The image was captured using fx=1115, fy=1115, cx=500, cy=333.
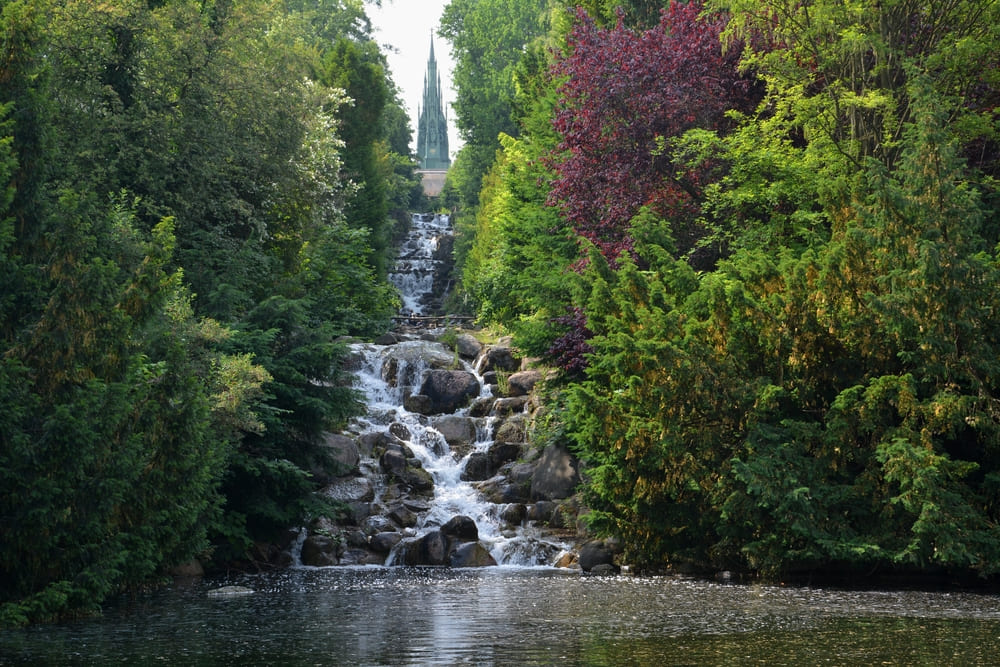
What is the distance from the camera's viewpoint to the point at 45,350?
14.4m

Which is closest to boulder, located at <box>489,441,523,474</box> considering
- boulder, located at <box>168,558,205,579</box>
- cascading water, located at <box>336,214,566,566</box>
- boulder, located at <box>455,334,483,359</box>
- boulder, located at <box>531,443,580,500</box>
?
cascading water, located at <box>336,214,566,566</box>

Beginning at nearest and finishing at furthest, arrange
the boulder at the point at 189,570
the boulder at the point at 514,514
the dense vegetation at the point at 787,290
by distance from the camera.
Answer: the dense vegetation at the point at 787,290 → the boulder at the point at 189,570 → the boulder at the point at 514,514

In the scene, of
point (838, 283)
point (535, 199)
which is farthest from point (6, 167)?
point (535, 199)

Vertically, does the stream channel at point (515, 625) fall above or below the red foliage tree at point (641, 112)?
below

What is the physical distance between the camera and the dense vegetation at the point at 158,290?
14.4m

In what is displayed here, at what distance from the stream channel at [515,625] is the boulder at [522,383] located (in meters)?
13.2

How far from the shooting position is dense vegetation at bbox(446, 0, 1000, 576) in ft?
57.6

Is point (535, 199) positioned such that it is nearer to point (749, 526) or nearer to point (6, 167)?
point (749, 526)

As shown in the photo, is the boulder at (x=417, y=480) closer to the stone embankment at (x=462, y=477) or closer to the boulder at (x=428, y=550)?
the stone embankment at (x=462, y=477)

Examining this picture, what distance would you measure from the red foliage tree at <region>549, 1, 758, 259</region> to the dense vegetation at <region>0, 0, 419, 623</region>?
23.5 feet

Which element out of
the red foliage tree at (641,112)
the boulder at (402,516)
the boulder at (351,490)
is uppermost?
the red foliage tree at (641,112)

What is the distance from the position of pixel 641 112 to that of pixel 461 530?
10590 millimetres

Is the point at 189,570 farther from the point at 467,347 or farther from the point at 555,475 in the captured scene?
the point at 467,347

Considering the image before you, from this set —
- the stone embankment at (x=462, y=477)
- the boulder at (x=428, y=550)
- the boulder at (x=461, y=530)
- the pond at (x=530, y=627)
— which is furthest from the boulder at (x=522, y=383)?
the pond at (x=530, y=627)
